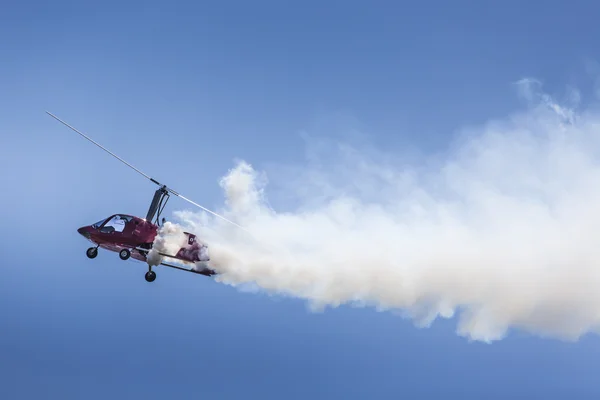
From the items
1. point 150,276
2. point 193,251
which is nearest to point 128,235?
point 150,276

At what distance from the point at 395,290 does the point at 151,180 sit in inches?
1041

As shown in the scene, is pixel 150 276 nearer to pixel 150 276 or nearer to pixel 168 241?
pixel 150 276

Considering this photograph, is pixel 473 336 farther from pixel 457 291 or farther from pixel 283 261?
pixel 283 261

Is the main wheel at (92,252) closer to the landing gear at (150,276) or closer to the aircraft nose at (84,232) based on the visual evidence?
the aircraft nose at (84,232)

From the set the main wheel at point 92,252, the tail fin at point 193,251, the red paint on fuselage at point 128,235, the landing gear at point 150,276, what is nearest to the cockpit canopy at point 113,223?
the red paint on fuselage at point 128,235

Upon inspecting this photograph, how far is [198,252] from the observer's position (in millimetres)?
54688

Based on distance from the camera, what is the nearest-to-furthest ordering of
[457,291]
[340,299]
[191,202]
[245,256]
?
[191,202], [245,256], [340,299], [457,291]

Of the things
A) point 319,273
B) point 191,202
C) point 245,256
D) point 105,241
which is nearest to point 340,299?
point 319,273

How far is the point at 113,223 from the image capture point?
54.5 meters

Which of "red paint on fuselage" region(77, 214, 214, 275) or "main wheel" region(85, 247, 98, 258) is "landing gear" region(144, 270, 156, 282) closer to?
"red paint on fuselage" region(77, 214, 214, 275)

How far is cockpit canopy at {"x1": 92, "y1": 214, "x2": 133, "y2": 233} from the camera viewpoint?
5428cm

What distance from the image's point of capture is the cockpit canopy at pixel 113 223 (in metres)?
54.3

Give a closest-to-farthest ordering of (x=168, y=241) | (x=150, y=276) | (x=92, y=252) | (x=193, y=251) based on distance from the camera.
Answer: (x=168, y=241) < (x=92, y=252) < (x=193, y=251) < (x=150, y=276)

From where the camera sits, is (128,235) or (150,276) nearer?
(128,235)
